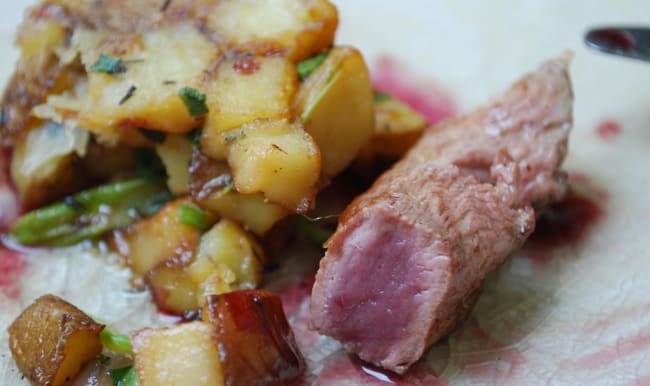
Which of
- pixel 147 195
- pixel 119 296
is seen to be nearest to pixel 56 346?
pixel 119 296

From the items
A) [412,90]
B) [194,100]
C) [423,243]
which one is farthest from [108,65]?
[412,90]

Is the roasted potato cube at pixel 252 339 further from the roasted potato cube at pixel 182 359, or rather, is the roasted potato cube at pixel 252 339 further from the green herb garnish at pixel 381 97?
the green herb garnish at pixel 381 97

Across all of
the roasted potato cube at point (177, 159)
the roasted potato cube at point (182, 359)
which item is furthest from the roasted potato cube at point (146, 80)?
the roasted potato cube at point (182, 359)

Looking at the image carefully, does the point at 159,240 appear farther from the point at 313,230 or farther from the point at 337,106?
the point at 337,106

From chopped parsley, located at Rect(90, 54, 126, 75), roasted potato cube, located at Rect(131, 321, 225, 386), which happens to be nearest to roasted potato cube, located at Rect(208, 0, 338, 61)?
chopped parsley, located at Rect(90, 54, 126, 75)

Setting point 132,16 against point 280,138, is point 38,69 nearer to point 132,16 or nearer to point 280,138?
point 132,16

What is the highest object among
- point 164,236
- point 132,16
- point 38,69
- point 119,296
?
point 132,16

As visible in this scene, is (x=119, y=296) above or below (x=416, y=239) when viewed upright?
below
